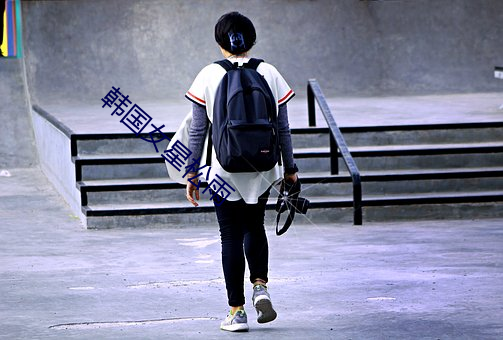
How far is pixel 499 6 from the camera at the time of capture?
16516 mm

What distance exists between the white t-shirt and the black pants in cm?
5

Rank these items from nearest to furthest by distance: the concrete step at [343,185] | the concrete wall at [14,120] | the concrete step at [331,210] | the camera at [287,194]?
the camera at [287,194]
the concrete step at [331,210]
the concrete step at [343,185]
the concrete wall at [14,120]

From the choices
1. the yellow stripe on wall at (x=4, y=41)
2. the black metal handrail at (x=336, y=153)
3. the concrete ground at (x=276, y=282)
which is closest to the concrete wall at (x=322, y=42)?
the yellow stripe on wall at (x=4, y=41)

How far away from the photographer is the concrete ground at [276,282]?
19.0ft

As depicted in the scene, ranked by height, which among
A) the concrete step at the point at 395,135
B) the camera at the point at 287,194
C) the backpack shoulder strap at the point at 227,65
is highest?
the backpack shoulder strap at the point at 227,65

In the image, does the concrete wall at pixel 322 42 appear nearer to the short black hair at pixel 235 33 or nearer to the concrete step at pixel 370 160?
the concrete step at pixel 370 160

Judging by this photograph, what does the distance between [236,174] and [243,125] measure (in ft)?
0.91

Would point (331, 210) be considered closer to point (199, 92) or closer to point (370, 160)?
point (370, 160)

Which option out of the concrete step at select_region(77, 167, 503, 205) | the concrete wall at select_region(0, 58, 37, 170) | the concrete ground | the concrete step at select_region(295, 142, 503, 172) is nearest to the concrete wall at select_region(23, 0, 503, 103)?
the concrete wall at select_region(0, 58, 37, 170)

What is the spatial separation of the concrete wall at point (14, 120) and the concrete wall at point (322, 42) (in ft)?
3.57

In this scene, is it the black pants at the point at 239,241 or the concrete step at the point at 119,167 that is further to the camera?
the concrete step at the point at 119,167

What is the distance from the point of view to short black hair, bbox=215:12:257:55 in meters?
5.71

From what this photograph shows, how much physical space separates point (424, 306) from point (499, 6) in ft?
36.2

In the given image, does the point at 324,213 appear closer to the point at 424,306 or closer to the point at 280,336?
the point at 424,306
